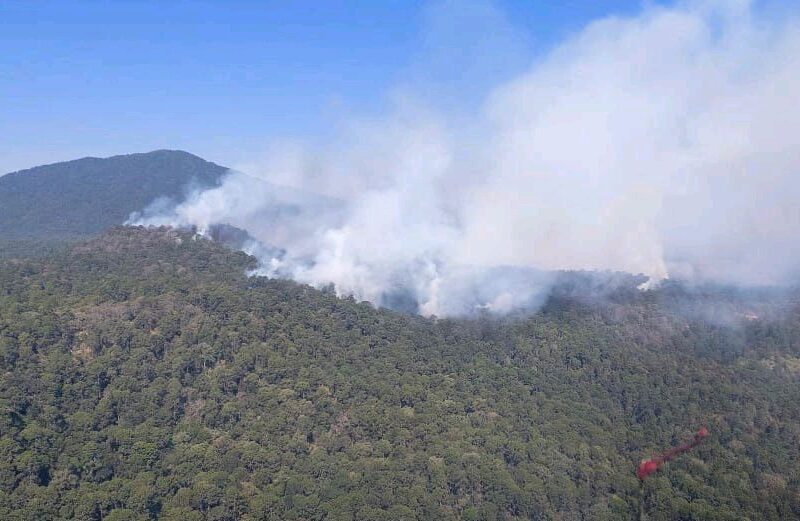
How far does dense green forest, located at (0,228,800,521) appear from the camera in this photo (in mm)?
49906

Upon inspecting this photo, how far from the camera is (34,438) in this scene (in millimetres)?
52031

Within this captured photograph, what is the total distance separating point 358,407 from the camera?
2413 inches

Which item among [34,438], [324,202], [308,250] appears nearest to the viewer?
[34,438]

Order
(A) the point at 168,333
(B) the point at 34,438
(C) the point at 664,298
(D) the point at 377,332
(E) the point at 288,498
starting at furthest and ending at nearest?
(C) the point at 664,298 → (D) the point at 377,332 → (A) the point at 168,333 → (B) the point at 34,438 → (E) the point at 288,498

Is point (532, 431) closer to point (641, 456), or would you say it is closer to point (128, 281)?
point (641, 456)

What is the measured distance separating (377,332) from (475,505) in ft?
99.2

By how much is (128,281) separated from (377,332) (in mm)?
31135

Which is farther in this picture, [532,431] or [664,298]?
[664,298]

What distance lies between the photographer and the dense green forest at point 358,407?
4991cm

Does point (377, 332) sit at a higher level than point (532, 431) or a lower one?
higher

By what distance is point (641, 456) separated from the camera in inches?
2293

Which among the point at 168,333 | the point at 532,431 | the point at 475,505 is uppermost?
the point at 168,333

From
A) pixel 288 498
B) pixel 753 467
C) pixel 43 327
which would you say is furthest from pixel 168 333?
pixel 753 467

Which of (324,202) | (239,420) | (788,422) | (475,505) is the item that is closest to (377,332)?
(239,420)
